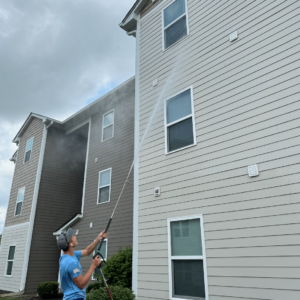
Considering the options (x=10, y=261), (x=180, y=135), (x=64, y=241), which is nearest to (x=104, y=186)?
(x=180, y=135)

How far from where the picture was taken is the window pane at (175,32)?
6.79 metres

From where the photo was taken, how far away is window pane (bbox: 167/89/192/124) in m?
6.02

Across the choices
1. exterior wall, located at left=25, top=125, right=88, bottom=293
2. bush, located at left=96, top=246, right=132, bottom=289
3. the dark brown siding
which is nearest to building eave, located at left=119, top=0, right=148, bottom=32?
the dark brown siding

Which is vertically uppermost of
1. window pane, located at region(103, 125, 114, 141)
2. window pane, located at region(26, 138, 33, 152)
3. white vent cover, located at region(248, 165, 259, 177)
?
window pane, located at region(26, 138, 33, 152)

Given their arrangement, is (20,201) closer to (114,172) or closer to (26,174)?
(26,174)

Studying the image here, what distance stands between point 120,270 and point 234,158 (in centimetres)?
392

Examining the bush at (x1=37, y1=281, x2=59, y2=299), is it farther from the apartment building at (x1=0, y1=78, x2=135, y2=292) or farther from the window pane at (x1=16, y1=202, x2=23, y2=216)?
the window pane at (x1=16, y1=202, x2=23, y2=216)

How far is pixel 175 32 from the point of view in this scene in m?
6.98

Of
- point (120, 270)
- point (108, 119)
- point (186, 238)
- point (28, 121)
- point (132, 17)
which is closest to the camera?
point (186, 238)

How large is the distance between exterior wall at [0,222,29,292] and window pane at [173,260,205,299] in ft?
30.7

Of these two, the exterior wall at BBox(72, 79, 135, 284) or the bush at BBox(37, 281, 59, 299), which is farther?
the bush at BBox(37, 281, 59, 299)

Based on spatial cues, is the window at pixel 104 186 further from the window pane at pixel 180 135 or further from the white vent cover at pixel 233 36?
the white vent cover at pixel 233 36

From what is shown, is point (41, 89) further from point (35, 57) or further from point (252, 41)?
point (252, 41)

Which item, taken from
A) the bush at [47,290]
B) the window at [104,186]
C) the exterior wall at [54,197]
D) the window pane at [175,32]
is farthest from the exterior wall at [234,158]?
the exterior wall at [54,197]
